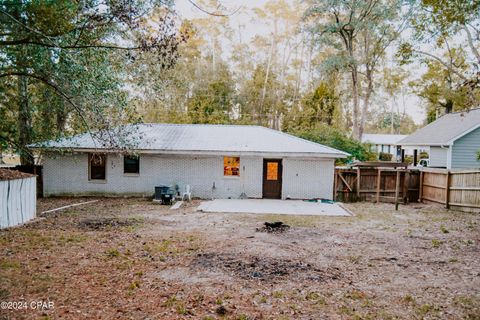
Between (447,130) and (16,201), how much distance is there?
23406 mm

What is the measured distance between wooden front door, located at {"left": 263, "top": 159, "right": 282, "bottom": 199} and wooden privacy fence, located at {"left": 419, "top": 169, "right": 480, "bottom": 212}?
286 inches

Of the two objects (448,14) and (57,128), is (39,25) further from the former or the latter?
(448,14)

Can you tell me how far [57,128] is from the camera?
1266 cm

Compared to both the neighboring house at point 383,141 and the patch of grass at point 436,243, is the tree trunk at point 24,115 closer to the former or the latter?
the patch of grass at point 436,243

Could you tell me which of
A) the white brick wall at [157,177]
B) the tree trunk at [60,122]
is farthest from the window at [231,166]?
the tree trunk at [60,122]

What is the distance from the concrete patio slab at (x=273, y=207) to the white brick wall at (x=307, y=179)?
718 millimetres

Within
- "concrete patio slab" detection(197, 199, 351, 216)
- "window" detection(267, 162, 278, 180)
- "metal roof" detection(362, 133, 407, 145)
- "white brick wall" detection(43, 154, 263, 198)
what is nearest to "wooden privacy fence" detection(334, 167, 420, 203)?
"concrete patio slab" detection(197, 199, 351, 216)

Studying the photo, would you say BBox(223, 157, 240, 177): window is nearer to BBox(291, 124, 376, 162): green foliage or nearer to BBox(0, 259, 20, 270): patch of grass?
A: BBox(291, 124, 376, 162): green foliage

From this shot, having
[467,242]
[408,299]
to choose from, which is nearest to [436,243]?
[467,242]

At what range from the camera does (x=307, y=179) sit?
16.3 meters

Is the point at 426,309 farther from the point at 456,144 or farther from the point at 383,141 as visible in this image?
the point at 383,141

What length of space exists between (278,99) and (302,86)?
16.3ft

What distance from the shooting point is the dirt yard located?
478 centimetres

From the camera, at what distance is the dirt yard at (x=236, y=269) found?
478 centimetres
